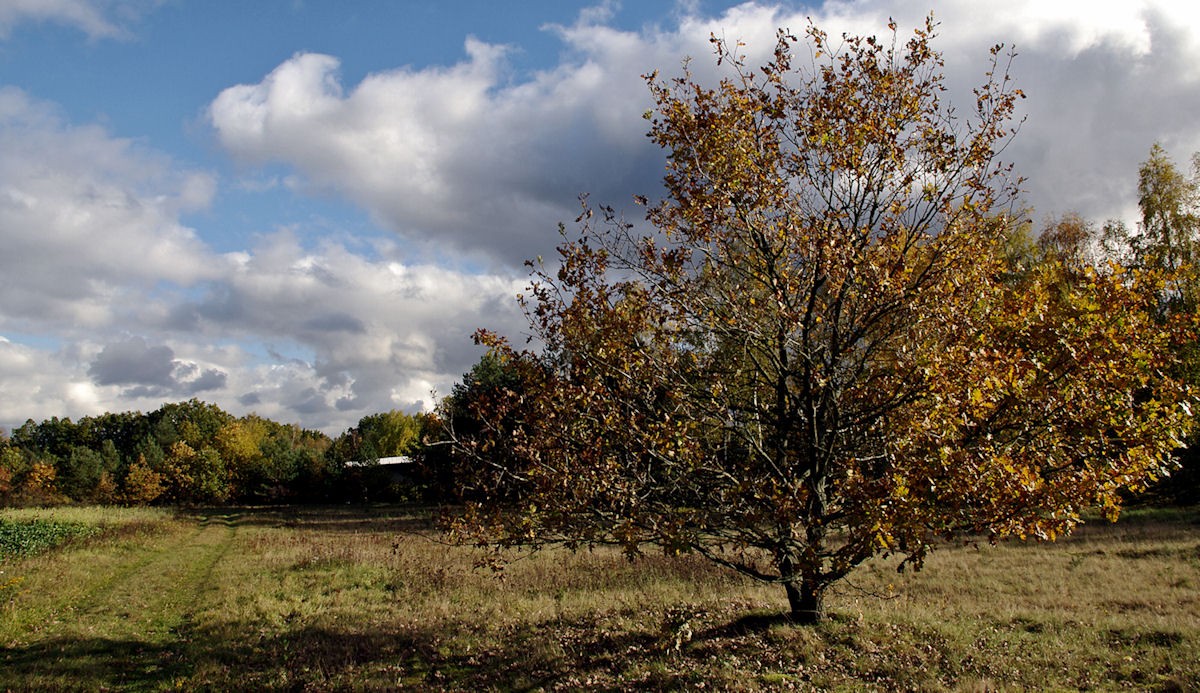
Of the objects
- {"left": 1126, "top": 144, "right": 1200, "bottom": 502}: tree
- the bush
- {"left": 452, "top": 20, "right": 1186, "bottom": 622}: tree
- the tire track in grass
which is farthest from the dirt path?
{"left": 1126, "top": 144, "right": 1200, "bottom": 502}: tree

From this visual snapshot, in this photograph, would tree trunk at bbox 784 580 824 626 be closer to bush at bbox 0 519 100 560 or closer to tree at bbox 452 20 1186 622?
tree at bbox 452 20 1186 622

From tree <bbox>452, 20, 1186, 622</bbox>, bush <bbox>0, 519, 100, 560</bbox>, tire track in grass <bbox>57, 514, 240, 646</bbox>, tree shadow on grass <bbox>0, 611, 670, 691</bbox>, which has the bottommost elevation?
tire track in grass <bbox>57, 514, 240, 646</bbox>

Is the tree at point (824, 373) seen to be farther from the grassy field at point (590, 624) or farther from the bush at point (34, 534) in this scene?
the bush at point (34, 534)

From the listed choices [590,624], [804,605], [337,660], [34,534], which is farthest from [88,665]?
[34,534]

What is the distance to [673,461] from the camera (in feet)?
31.1

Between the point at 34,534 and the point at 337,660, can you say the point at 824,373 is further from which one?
the point at 34,534

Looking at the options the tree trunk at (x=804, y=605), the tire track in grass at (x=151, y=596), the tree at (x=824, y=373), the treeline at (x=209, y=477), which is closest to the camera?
the tree at (x=824, y=373)

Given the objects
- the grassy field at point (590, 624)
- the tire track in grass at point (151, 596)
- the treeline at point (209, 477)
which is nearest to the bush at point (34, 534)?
the grassy field at point (590, 624)

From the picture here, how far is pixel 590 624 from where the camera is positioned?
13.8 metres

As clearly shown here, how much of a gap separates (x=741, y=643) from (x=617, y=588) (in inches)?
264

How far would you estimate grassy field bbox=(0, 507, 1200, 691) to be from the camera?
34.0 ft

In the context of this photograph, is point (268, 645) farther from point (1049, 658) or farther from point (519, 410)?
point (1049, 658)

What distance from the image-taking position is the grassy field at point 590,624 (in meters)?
10.4

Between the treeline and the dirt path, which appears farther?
the treeline
